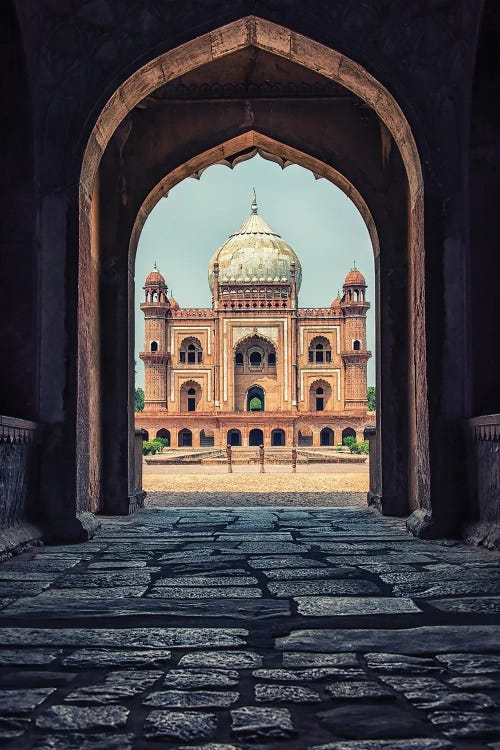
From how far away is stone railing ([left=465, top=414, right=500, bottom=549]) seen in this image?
4.41m

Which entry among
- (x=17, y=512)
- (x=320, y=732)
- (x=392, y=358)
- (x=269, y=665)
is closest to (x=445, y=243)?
(x=392, y=358)

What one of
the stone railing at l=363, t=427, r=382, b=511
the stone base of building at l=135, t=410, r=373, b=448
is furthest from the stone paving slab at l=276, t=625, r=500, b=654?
the stone base of building at l=135, t=410, r=373, b=448

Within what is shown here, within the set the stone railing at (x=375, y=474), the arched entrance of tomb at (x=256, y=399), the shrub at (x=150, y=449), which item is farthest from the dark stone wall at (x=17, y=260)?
the arched entrance of tomb at (x=256, y=399)

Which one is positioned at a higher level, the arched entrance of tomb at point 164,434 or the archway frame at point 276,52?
the archway frame at point 276,52

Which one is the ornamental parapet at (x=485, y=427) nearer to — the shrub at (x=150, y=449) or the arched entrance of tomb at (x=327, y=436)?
the shrub at (x=150, y=449)

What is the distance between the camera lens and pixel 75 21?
5082 mm

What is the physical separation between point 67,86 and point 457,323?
9.79 feet

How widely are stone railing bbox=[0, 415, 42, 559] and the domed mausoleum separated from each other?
38.9 m

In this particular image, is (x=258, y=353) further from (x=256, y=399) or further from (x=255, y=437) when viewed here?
(x=255, y=437)

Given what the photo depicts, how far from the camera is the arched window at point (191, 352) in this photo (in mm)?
46062

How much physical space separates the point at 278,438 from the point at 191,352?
733 cm

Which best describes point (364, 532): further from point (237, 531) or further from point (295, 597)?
point (295, 597)

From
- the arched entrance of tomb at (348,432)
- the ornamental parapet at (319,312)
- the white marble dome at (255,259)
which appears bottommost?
the arched entrance of tomb at (348,432)

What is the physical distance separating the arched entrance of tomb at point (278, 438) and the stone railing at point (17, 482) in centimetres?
3917
